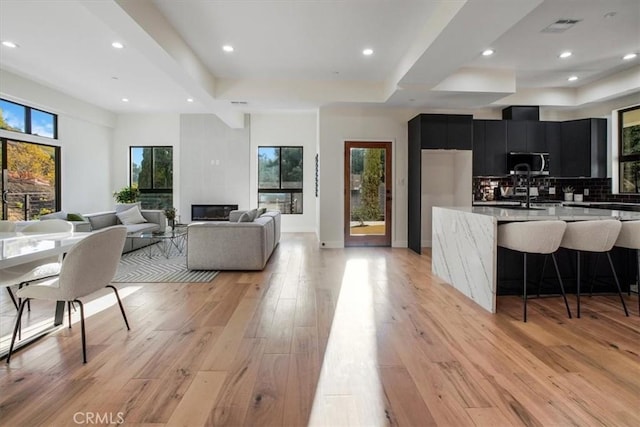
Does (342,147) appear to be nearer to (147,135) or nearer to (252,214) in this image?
(252,214)

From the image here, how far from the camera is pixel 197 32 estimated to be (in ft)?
13.5

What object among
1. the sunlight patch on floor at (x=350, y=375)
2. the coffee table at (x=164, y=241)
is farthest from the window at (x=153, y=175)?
the sunlight patch on floor at (x=350, y=375)

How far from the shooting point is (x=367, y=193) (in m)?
6.68

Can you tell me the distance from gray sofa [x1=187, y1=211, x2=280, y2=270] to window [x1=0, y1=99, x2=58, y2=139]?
4.68 m

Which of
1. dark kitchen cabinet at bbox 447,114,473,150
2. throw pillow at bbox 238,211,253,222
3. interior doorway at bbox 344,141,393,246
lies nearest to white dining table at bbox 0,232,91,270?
throw pillow at bbox 238,211,253,222

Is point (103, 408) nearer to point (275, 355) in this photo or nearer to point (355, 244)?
point (275, 355)

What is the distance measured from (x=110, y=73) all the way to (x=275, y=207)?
4677mm

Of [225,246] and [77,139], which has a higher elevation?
[77,139]

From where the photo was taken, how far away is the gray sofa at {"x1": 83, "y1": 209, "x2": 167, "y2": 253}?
19.4 ft

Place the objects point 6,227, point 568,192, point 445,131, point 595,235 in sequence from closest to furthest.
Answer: point 595,235 < point 6,227 < point 445,131 < point 568,192

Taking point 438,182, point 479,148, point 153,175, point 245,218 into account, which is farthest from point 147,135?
point 479,148

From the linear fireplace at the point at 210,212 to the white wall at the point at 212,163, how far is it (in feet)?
0.42

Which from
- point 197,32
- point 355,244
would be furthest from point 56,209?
point 355,244

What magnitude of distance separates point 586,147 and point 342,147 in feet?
15.3
